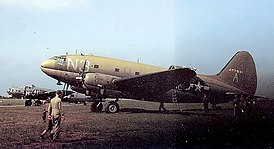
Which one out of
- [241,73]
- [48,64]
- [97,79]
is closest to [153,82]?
[97,79]

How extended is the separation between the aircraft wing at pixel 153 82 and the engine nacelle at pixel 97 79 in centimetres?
39

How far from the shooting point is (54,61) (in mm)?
16062

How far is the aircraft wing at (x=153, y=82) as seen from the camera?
14.8 m

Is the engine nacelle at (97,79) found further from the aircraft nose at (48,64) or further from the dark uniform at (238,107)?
the dark uniform at (238,107)

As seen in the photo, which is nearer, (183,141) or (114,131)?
(183,141)

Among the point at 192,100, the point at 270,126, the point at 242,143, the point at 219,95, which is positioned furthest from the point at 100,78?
the point at 242,143

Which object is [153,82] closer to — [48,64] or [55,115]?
[48,64]

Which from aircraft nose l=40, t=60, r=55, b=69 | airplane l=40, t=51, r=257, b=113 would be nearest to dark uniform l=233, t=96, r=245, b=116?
airplane l=40, t=51, r=257, b=113

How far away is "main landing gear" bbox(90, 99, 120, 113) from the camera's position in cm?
1571

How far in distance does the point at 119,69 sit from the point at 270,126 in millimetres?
7892

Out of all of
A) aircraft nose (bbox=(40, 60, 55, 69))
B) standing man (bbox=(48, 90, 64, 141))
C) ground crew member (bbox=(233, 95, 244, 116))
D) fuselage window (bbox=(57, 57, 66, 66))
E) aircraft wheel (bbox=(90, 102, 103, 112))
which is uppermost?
fuselage window (bbox=(57, 57, 66, 66))

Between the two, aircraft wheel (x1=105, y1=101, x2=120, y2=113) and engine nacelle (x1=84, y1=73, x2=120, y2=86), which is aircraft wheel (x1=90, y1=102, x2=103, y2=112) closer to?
aircraft wheel (x1=105, y1=101, x2=120, y2=113)

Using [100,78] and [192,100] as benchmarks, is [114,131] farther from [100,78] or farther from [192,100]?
[192,100]

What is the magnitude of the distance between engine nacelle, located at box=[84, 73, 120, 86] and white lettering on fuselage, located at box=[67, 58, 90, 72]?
0.58 meters
